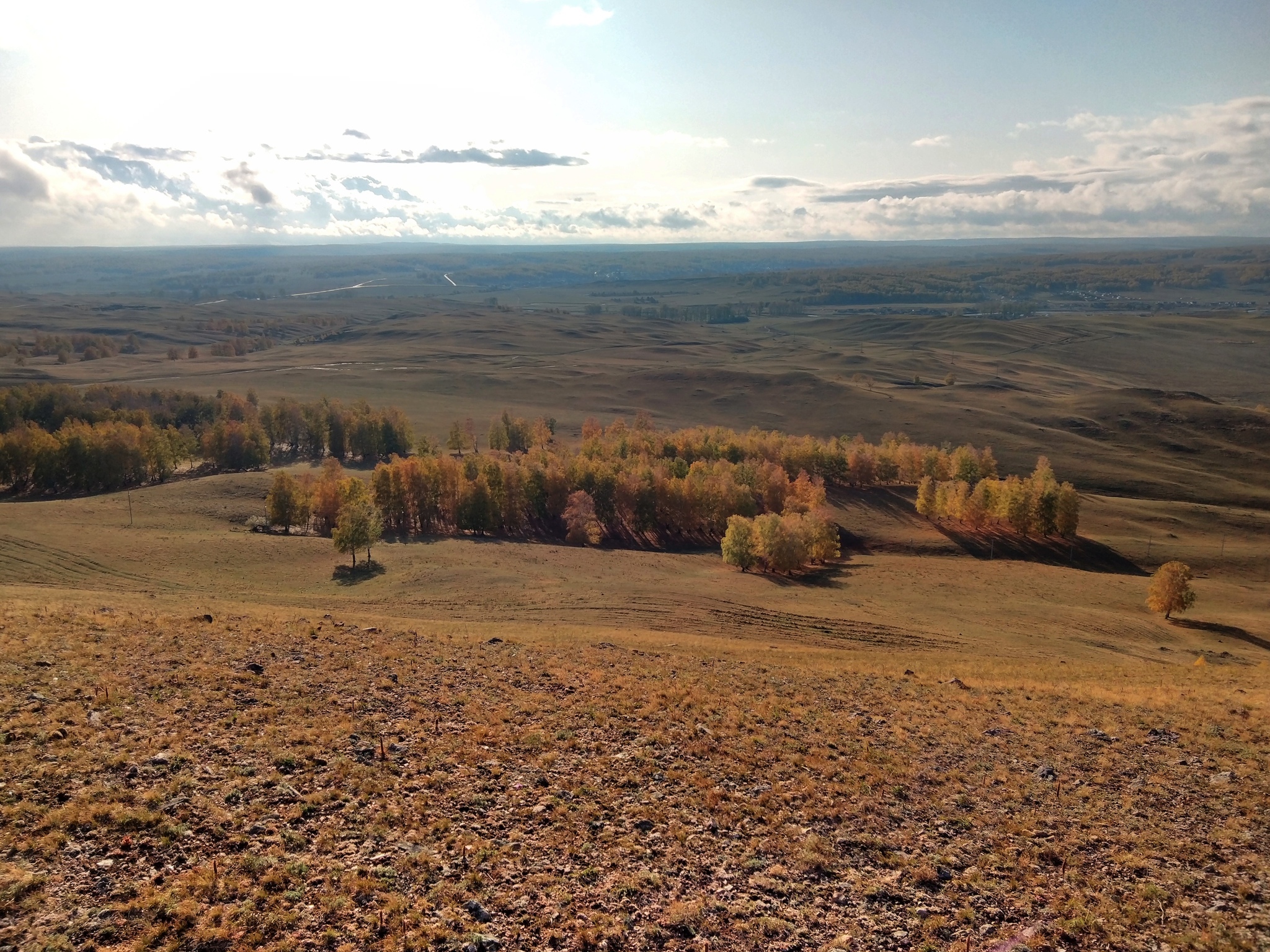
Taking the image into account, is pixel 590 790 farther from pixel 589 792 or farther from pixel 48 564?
pixel 48 564

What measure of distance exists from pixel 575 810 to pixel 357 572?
55437 mm

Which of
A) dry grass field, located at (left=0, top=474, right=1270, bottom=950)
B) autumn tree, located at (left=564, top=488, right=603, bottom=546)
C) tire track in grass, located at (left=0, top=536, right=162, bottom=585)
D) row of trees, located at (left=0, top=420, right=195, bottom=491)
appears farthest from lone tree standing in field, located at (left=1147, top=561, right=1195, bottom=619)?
row of trees, located at (left=0, top=420, right=195, bottom=491)

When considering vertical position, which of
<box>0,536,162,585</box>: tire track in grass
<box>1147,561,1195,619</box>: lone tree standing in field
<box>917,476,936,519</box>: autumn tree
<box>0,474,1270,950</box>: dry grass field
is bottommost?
<box>917,476,936,519</box>: autumn tree

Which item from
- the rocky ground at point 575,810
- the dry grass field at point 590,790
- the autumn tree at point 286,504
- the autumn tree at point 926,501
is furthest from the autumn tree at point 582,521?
the rocky ground at point 575,810

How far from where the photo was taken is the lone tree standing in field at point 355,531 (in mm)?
69750

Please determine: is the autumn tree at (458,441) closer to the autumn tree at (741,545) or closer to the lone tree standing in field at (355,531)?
the lone tree standing in field at (355,531)

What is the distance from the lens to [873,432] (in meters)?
185

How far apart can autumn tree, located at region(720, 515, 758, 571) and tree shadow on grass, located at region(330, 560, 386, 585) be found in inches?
1437

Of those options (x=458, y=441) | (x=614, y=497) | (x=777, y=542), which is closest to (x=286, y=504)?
(x=614, y=497)

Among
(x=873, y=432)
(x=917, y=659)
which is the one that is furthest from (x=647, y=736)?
(x=873, y=432)

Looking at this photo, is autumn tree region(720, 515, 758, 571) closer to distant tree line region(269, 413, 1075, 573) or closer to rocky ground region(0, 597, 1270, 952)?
distant tree line region(269, 413, 1075, 573)

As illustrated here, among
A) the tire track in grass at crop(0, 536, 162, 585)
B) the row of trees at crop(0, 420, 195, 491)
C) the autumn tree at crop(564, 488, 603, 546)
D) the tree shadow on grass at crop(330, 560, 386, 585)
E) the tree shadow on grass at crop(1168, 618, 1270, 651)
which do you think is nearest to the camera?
the tire track in grass at crop(0, 536, 162, 585)

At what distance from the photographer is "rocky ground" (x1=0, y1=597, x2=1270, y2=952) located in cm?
1386

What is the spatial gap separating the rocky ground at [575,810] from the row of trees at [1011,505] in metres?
73.1
